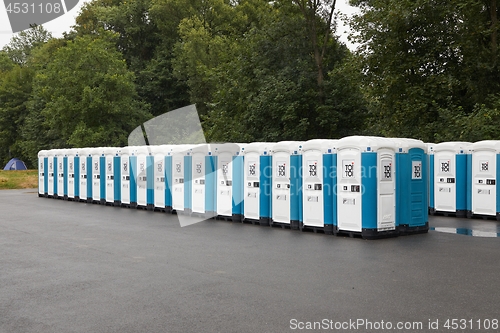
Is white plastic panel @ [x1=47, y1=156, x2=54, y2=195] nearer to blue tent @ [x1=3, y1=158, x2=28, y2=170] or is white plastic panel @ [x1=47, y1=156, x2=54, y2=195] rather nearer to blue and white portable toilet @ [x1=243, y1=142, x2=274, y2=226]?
blue and white portable toilet @ [x1=243, y1=142, x2=274, y2=226]

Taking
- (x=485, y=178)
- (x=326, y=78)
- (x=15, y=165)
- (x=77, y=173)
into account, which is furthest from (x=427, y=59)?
(x=15, y=165)

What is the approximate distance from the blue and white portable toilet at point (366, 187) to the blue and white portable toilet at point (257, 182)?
254 cm

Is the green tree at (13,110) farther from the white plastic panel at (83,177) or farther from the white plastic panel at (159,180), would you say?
the white plastic panel at (159,180)

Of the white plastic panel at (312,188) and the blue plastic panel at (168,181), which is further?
the blue plastic panel at (168,181)

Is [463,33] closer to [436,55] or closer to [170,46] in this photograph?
[436,55]

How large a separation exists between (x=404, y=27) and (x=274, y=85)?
6.69 m

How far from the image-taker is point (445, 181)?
52.8 feet

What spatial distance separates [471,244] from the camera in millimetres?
10898

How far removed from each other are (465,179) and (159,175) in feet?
30.5

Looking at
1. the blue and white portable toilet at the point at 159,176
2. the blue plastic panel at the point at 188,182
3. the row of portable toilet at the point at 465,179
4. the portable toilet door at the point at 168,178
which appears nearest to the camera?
the row of portable toilet at the point at 465,179

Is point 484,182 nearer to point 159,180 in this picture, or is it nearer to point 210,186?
point 210,186

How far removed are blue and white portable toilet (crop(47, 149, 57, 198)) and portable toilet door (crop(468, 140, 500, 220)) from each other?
58.1 feet

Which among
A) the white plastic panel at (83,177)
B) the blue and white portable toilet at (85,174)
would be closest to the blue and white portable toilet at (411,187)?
the blue and white portable toilet at (85,174)

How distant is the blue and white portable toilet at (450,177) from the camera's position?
1562 centimetres
